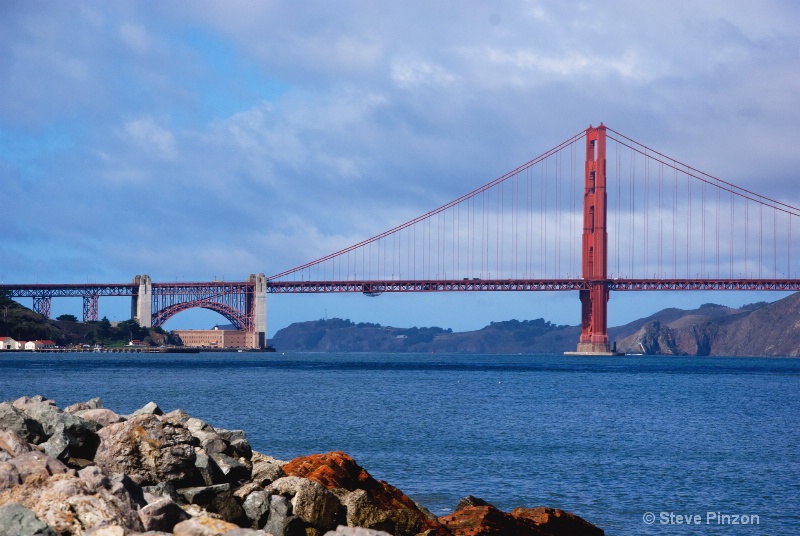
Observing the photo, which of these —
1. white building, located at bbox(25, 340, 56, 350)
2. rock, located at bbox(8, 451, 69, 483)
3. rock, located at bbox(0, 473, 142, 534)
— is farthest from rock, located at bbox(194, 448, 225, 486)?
white building, located at bbox(25, 340, 56, 350)

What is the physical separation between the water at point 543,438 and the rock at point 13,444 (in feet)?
20.2

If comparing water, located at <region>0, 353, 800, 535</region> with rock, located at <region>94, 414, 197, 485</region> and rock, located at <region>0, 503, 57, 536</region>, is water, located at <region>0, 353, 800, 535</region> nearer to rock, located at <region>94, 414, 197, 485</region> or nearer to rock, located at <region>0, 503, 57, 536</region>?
rock, located at <region>94, 414, 197, 485</region>

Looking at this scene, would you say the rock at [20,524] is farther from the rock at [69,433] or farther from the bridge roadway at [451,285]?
the bridge roadway at [451,285]

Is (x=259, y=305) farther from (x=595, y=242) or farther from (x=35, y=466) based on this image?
(x=35, y=466)

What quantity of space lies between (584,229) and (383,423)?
240 ft

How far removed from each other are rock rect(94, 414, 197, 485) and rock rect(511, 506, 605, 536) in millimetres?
3598

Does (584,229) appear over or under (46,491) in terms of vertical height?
over

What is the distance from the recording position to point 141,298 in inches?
4712

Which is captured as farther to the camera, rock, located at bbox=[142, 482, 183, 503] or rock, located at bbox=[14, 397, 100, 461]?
rock, located at bbox=[14, 397, 100, 461]

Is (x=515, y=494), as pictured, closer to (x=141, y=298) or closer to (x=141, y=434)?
(x=141, y=434)

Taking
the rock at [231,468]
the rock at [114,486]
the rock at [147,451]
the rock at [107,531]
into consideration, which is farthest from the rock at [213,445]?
the rock at [107,531]

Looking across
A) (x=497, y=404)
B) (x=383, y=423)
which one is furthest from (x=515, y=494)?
(x=497, y=404)

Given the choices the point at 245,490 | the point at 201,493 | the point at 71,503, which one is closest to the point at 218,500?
the point at 201,493

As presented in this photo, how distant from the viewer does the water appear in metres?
15.6
